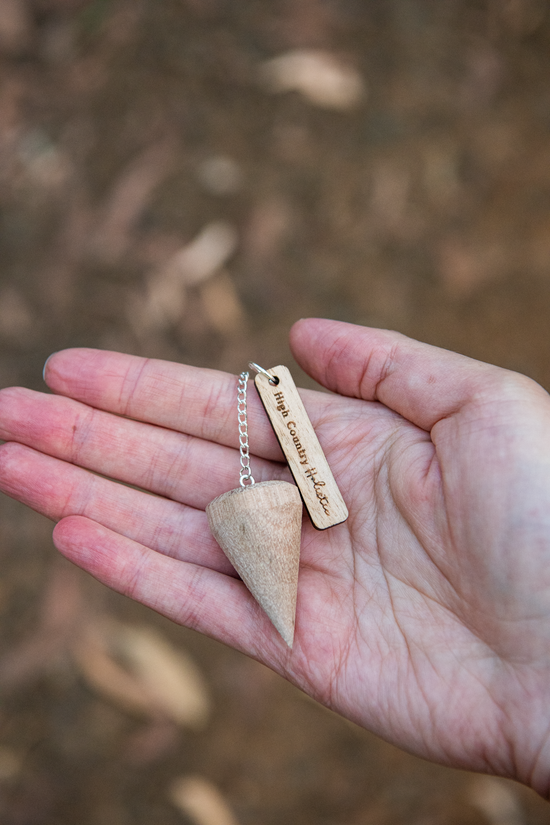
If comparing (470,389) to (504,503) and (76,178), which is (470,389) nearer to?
(504,503)

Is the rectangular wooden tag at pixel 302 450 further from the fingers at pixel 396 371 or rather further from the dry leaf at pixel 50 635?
the dry leaf at pixel 50 635

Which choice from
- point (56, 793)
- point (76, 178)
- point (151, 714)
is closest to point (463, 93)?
point (76, 178)

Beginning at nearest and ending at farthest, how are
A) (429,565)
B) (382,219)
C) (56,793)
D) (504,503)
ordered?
(504,503) → (429,565) → (56,793) → (382,219)

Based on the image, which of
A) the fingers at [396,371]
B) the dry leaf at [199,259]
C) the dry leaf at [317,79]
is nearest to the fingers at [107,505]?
the fingers at [396,371]

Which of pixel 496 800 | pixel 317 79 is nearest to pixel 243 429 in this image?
pixel 496 800

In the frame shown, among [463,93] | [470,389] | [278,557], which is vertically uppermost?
[463,93]

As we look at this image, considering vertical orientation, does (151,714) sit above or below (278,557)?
below

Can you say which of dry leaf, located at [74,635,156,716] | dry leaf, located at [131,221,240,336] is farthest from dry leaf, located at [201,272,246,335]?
dry leaf, located at [74,635,156,716]

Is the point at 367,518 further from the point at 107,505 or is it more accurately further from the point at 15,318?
the point at 15,318
